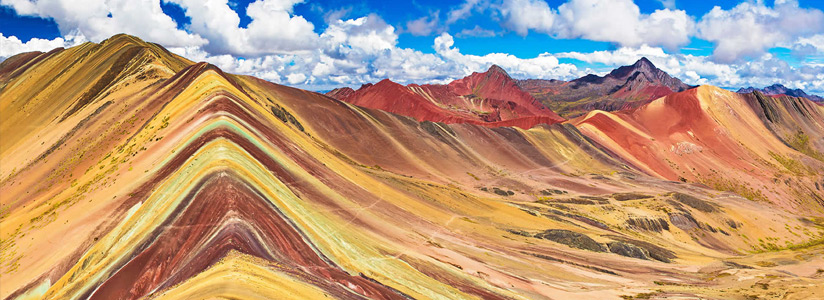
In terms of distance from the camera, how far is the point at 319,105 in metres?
99.5

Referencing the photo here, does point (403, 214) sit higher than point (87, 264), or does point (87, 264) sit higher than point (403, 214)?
point (403, 214)

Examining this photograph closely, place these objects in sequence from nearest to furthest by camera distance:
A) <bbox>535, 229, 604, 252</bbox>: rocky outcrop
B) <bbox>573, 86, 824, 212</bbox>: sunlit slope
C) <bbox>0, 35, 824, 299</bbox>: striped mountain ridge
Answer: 1. <bbox>0, 35, 824, 299</bbox>: striped mountain ridge
2. <bbox>535, 229, 604, 252</bbox>: rocky outcrop
3. <bbox>573, 86, 824, 212</bbox>: sunlit slope

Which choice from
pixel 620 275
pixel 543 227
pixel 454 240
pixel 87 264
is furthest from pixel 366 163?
pixel 87 264

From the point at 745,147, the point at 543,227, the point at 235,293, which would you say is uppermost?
the point at 745,147

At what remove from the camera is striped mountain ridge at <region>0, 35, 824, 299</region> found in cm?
2586

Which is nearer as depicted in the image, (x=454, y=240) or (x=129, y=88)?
(x=454, y=240)

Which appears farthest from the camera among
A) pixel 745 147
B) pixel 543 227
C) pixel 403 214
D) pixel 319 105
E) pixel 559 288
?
pixel 745 147

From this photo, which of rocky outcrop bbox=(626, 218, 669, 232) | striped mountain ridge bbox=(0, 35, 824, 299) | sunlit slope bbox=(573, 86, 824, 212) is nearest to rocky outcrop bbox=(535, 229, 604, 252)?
striped mountain ridge bbox=(0, 35, 824, 299)

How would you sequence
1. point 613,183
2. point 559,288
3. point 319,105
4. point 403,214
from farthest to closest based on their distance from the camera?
point 613,183 < point 319,105 < point 403,214 < point 559,288

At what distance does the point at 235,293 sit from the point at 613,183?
102228mm

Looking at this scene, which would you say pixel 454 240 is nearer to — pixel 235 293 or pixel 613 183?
pixel 235 293

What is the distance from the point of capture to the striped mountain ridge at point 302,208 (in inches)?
1018

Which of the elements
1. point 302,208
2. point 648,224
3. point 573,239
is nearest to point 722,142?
point 648,224

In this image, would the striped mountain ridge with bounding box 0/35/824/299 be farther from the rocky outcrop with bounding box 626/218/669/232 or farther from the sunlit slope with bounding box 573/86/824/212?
the sunlit slope with bounding box 573/86/824/212
